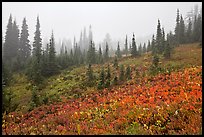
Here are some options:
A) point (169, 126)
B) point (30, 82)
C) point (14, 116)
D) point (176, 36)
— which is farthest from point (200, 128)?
point (176, 36)

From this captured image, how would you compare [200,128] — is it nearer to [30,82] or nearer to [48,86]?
[48,86]

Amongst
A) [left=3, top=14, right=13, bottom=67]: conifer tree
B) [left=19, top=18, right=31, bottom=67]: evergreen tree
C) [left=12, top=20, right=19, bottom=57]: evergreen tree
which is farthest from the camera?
[left=19, top=18, right=31, bottom=67]: evergreen tree

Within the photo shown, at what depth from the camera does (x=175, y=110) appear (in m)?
10.3

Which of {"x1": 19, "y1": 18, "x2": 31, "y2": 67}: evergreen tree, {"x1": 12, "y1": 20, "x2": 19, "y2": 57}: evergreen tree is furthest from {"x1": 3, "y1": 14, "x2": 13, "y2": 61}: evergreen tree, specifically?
{"x1": 19, "y1": 18, "x2": 31, "y2": 67}: evergreen tree

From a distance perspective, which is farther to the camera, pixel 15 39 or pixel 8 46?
pixel 15 39

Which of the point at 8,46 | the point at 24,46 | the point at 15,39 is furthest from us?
the point at 15,39

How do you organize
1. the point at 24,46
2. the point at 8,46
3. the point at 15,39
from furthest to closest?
1. the point at 15,39
2. the point at 24,46
3. the point at 8,46

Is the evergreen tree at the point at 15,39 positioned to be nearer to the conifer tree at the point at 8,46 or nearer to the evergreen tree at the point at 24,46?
the conifer tree at the point at 8,46

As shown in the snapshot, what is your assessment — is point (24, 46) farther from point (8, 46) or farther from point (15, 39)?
point (8, 46)

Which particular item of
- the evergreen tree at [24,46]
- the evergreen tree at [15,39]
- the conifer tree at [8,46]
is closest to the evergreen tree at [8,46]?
the conifer tree at [8,46]

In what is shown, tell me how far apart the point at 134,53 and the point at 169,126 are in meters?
41.9

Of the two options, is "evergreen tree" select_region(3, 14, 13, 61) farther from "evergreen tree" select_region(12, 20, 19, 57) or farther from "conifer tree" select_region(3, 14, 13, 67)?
"evergreen tree" select_region(12, 20, 19, 57)

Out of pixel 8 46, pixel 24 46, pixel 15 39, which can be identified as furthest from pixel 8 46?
pixel 24 46

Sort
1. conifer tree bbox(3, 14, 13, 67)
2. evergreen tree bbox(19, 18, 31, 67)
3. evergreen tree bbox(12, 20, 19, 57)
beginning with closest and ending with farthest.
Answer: conifer tree bbox(3, 14, 13, 67)
evergreen tree bbox(12, 20, 19, 57)
evergreen tree bbox(19, 18, 31, 67)
